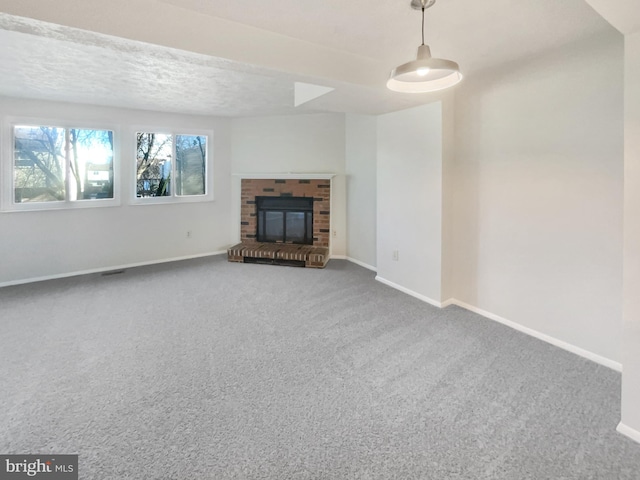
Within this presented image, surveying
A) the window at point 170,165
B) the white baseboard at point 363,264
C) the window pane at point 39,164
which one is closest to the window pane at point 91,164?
the window pane at point 39,164

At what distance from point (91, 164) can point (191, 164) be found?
1.48m

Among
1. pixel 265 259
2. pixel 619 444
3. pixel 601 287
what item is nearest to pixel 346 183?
pixel 265 259

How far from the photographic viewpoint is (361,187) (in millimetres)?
5395

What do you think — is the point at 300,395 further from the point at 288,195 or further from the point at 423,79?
the point at 288,195

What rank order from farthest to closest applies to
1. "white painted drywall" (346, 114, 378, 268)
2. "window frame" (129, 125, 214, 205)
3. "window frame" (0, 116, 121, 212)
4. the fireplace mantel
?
the fireplace mantel < "window frame" (129, 125, 214, 205) < "white painted drywall" (346, 114, 378, 268) < "window frame" (0, 116, 121, 212)

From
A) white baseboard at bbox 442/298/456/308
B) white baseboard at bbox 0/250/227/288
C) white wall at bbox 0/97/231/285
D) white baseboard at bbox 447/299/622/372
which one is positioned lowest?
white baseboard at bbox 447/299/622/372

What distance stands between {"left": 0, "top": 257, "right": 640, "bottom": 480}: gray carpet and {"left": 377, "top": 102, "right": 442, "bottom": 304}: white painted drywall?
0.50 metres

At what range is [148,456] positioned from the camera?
1697mm

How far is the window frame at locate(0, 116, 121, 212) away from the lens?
4379 millimetres

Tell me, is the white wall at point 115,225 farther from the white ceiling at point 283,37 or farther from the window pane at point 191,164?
the white ceiling at point 283,37

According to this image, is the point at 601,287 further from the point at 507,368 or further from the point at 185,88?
the point at 185,88

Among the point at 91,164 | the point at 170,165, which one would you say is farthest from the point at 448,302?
the point at 91,164

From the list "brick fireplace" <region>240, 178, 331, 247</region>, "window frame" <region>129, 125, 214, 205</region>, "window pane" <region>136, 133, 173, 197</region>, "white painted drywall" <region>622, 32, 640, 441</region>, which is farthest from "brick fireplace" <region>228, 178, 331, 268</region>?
"white painted drywall" <region>622, 32, 640, 441</region>

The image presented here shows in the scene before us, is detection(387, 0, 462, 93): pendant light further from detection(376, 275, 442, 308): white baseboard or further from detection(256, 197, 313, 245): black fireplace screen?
detection(256, 197, 313, 245): black fireplace screen
